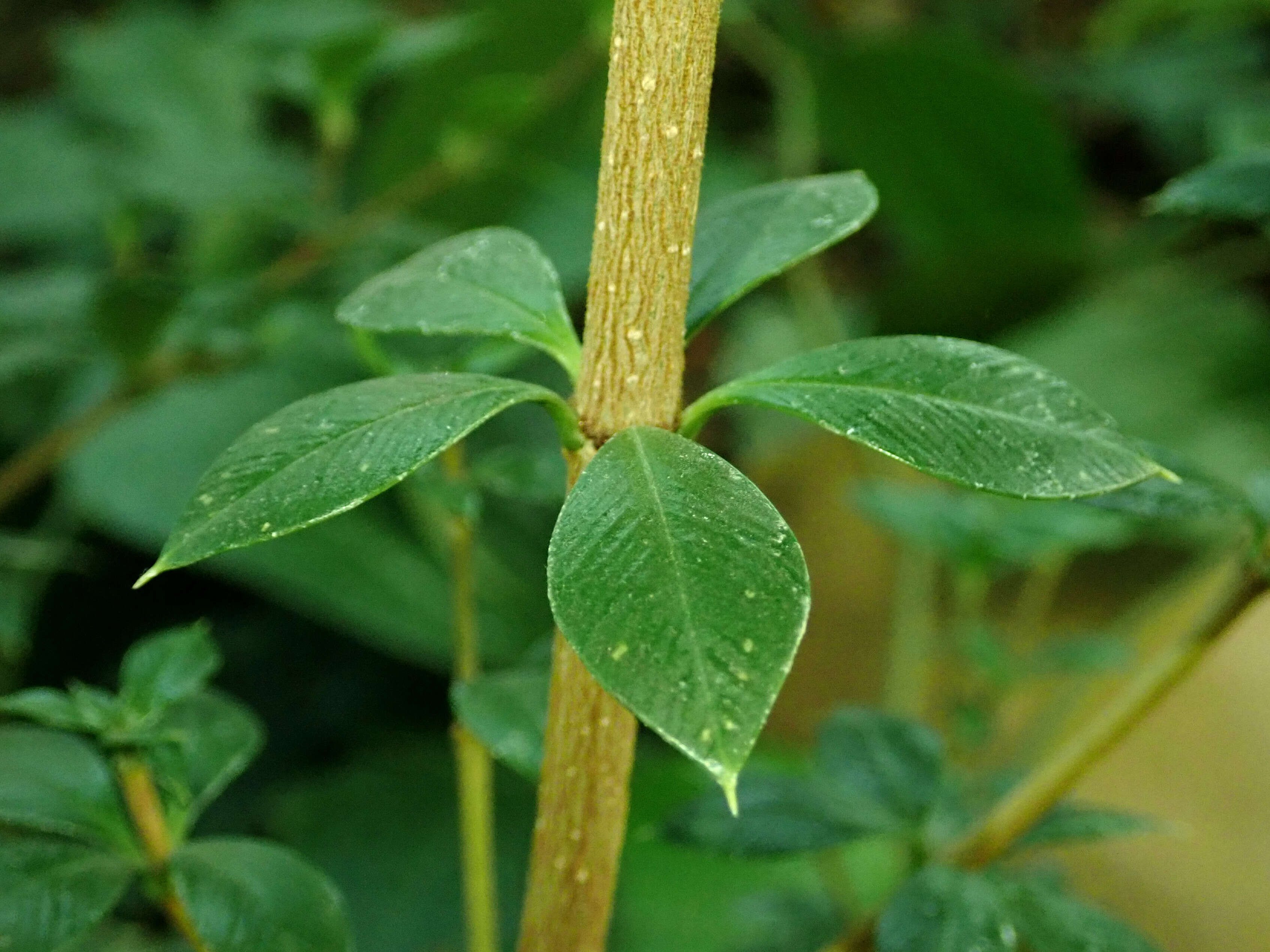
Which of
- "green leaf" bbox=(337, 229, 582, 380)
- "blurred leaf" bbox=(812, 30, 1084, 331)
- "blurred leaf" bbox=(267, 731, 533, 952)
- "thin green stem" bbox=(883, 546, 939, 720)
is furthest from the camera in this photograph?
"blurred leaf" bbox=(812, 30, 1084, 331)

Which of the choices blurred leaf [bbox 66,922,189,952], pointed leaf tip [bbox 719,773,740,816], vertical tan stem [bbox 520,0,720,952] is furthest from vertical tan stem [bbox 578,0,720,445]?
blurred leaf [bbox 66,922,189,952]

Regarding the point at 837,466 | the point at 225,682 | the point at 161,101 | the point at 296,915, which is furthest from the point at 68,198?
the point at 296,915

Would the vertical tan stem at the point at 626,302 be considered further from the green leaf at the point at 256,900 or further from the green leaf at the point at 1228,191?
the green leaf at the point at 1228,191

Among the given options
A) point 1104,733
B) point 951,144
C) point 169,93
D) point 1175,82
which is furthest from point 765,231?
point 1175,82

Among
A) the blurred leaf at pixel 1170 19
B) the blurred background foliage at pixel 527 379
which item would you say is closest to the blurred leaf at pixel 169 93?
the blurred background foliage at pixel 527 379

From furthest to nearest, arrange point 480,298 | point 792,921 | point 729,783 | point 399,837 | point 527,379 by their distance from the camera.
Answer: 1. point 527,379
2. point 399,837
3. point 792,921
4. point 480,298
5. point 729,783

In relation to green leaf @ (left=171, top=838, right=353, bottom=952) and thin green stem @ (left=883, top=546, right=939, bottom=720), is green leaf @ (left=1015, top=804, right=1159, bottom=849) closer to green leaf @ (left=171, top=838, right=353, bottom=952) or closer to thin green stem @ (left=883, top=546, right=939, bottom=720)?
green leaf @ (left=171, top=838, right=353, bottom=952)

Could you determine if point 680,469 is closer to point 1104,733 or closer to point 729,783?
point 729,783
